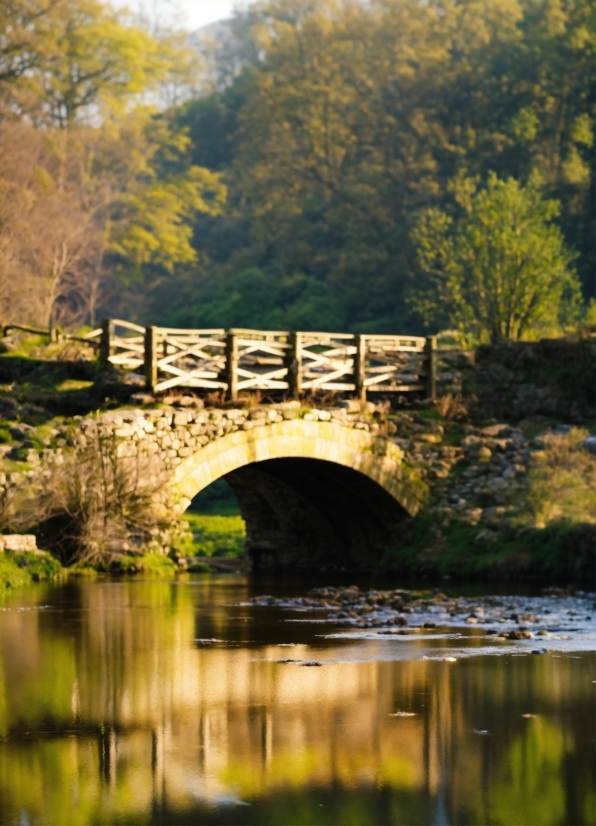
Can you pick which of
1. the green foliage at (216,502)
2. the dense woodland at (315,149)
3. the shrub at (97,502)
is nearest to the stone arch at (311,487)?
the shrub at (97,502)

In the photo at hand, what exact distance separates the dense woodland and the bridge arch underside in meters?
A: 17.4

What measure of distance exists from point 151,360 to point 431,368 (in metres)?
6.94

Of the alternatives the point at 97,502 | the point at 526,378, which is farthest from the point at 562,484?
the point at 97,502

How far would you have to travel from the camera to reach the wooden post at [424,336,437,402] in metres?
29.7

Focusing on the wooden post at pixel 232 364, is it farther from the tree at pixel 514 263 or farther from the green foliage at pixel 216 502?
the green foliage at pixel 216 502

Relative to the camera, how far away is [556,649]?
1573cm

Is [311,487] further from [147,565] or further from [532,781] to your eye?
[532,781]

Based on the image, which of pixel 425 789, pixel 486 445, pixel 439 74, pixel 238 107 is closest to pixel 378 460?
pixel 486 445

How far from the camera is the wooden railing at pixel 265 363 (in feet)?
82.4

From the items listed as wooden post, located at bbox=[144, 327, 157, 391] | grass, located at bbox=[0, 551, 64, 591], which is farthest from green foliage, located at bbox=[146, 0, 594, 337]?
grass, located at bbox=[0, 551, 64, 591]

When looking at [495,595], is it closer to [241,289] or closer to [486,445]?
[486,445]

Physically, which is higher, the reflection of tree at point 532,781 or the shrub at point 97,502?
the shrub at point 97,502

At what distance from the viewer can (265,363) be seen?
27531 millimetres

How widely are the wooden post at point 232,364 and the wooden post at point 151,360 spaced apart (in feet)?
4.54
